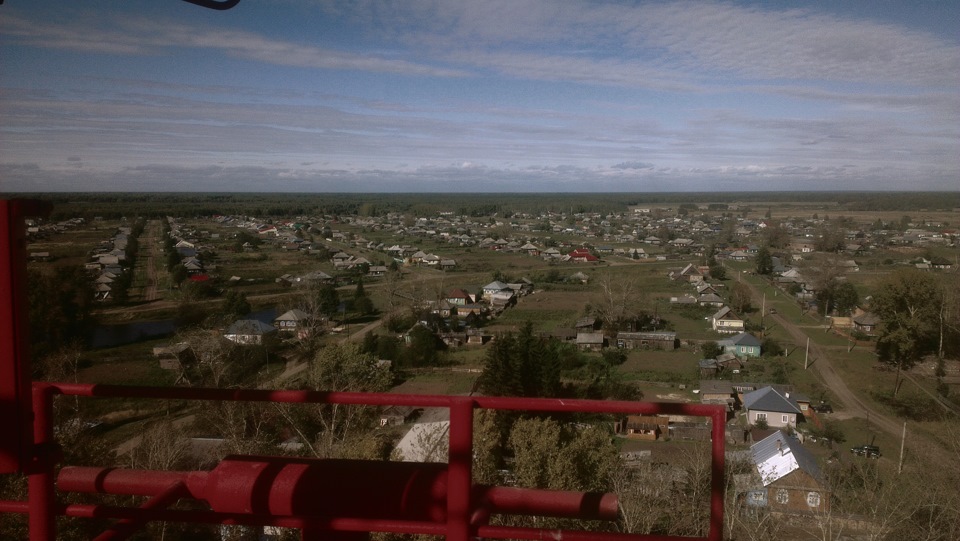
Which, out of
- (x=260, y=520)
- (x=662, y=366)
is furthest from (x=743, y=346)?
(x=260, y=520)

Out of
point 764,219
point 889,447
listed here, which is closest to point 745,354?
point 889,447

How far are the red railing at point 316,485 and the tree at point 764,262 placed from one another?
2534 centimetres

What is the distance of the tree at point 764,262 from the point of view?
24.5 meters

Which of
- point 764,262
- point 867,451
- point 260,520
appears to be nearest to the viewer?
point 260,520

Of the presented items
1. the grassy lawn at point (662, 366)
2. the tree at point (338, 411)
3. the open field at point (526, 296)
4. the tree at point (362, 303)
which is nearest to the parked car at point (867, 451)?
the open field at point (526, 296)

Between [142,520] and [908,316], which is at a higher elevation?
[142,520]

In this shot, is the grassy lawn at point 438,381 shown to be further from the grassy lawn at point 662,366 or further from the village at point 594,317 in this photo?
the grassy lawn at point 662,366

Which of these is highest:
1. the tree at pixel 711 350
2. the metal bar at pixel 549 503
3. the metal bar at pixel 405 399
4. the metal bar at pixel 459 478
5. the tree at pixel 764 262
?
the metal bar at pixel 405 399

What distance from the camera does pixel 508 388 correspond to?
35.2 ft

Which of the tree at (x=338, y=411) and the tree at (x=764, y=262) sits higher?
the tree at (x=764, y=262)

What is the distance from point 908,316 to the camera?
43.3 ft

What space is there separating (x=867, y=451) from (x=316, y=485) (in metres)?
11.3

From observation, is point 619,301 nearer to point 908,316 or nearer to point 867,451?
point 908,316

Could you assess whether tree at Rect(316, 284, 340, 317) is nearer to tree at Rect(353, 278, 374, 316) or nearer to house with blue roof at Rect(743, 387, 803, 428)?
tree at Rect(353, 278, 374, 316)
